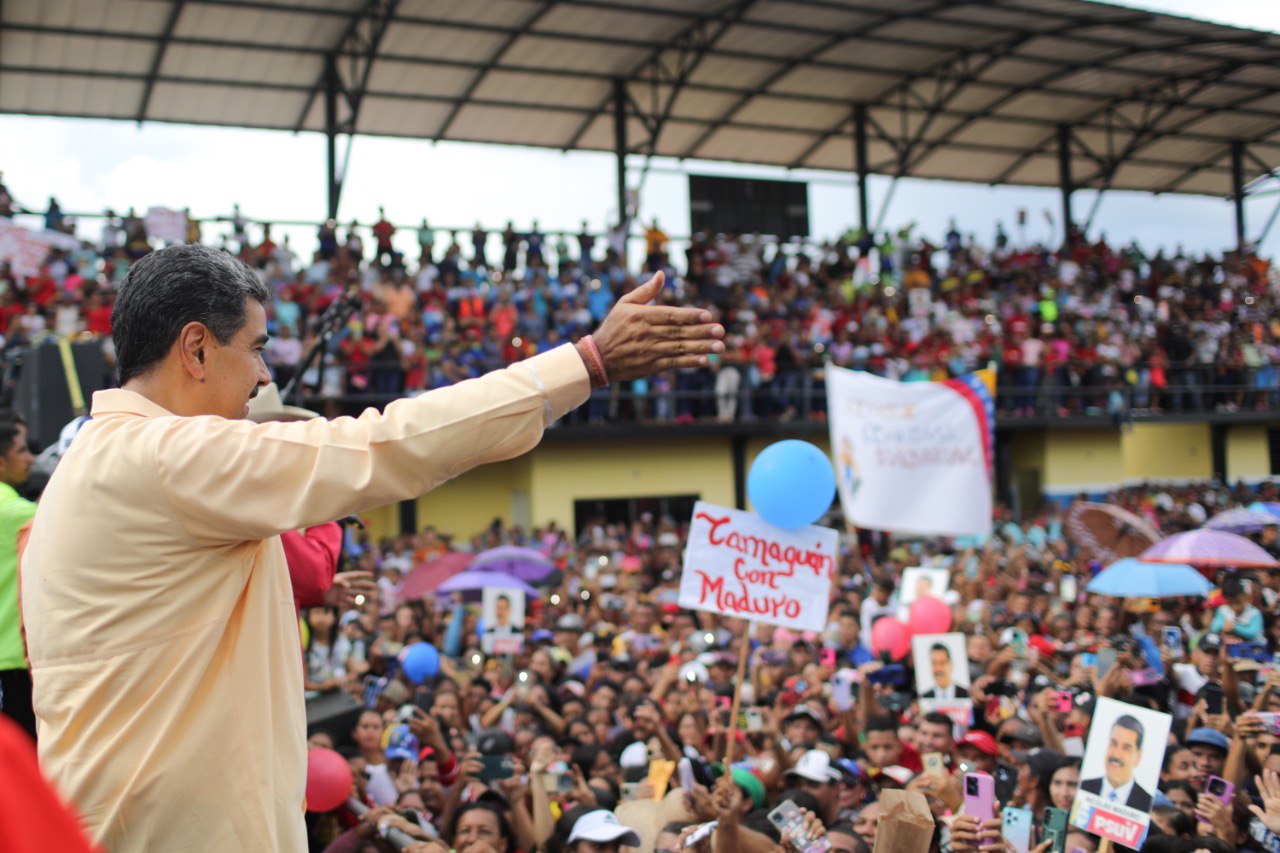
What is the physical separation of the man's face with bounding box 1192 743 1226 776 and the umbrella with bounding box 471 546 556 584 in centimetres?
697

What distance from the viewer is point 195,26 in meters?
17.2

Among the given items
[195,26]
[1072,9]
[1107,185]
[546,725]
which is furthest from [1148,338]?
[546,725]

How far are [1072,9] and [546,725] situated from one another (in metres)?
16.7

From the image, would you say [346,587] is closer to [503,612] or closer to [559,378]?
[559,378]

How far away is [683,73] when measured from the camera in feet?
64.2

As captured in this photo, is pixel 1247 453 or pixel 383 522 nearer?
pixel 383 522

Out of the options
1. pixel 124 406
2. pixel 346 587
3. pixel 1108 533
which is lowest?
pixel 1108 533

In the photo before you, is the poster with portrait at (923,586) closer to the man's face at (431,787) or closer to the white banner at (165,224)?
the man's face at (431,787)

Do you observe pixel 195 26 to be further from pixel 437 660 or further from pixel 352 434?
pixel 352 434

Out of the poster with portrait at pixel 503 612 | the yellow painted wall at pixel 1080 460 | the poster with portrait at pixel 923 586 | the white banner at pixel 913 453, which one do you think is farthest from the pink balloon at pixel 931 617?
the yellow painted wall at pixel 1080 460

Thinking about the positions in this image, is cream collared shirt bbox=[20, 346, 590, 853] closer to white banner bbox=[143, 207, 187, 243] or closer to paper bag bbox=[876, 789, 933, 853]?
paper bag bbox=[876, 789, 933, 853]

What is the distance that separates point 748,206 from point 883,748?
17935mm

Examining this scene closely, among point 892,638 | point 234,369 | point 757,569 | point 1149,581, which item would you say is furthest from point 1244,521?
point 234,369

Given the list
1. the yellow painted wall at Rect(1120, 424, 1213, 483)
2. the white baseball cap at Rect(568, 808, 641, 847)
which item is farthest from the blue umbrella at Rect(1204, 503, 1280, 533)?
the yellow painted wall at Rect(1120, 424, 1213, 483)
